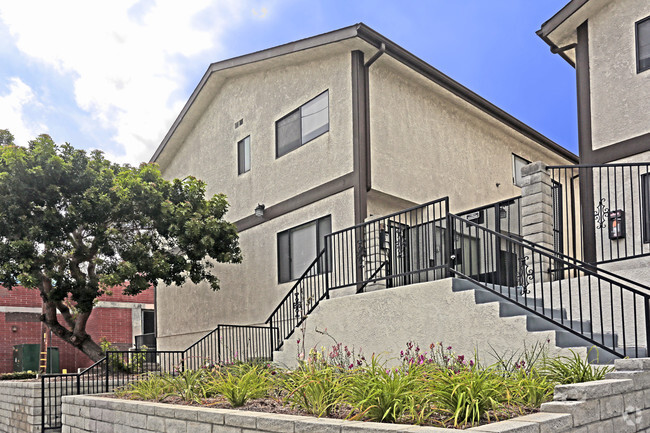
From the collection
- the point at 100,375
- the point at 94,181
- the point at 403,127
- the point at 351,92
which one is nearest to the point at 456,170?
the point at 403,127

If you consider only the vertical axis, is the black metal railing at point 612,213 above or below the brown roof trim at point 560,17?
below

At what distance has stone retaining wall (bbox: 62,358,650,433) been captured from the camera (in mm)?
4535

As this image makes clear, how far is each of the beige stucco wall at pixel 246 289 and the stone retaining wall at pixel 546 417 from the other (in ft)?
20.9

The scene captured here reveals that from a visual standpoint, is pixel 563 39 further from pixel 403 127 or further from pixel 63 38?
pixel 63 38

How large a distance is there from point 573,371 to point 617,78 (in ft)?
22.3

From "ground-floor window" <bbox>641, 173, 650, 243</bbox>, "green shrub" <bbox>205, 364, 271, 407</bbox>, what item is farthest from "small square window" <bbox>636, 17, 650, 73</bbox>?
"green shrub" <bbox>205, 364, 271, 407</bbox>

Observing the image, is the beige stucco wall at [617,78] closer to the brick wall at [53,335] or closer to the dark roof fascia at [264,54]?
the dark roof fascia at [264,54]

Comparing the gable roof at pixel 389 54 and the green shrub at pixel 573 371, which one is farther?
the gable roof at pixel 389 54

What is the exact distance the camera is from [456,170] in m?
15.2

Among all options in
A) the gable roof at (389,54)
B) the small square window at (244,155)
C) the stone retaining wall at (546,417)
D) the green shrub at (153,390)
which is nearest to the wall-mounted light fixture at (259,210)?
the small square window at (244,155)

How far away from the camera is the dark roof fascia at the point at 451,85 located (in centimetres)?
1276

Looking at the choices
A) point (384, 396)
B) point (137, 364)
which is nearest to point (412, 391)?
point (384, 396)

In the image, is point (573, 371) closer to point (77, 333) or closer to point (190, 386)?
point (190, 386)

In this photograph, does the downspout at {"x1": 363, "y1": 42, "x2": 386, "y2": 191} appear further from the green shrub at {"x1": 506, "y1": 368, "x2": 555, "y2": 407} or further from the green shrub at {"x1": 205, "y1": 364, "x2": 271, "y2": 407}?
the green shrub at {"x1": 506, "y1": 368, "x2": 555, "y2": 407}
